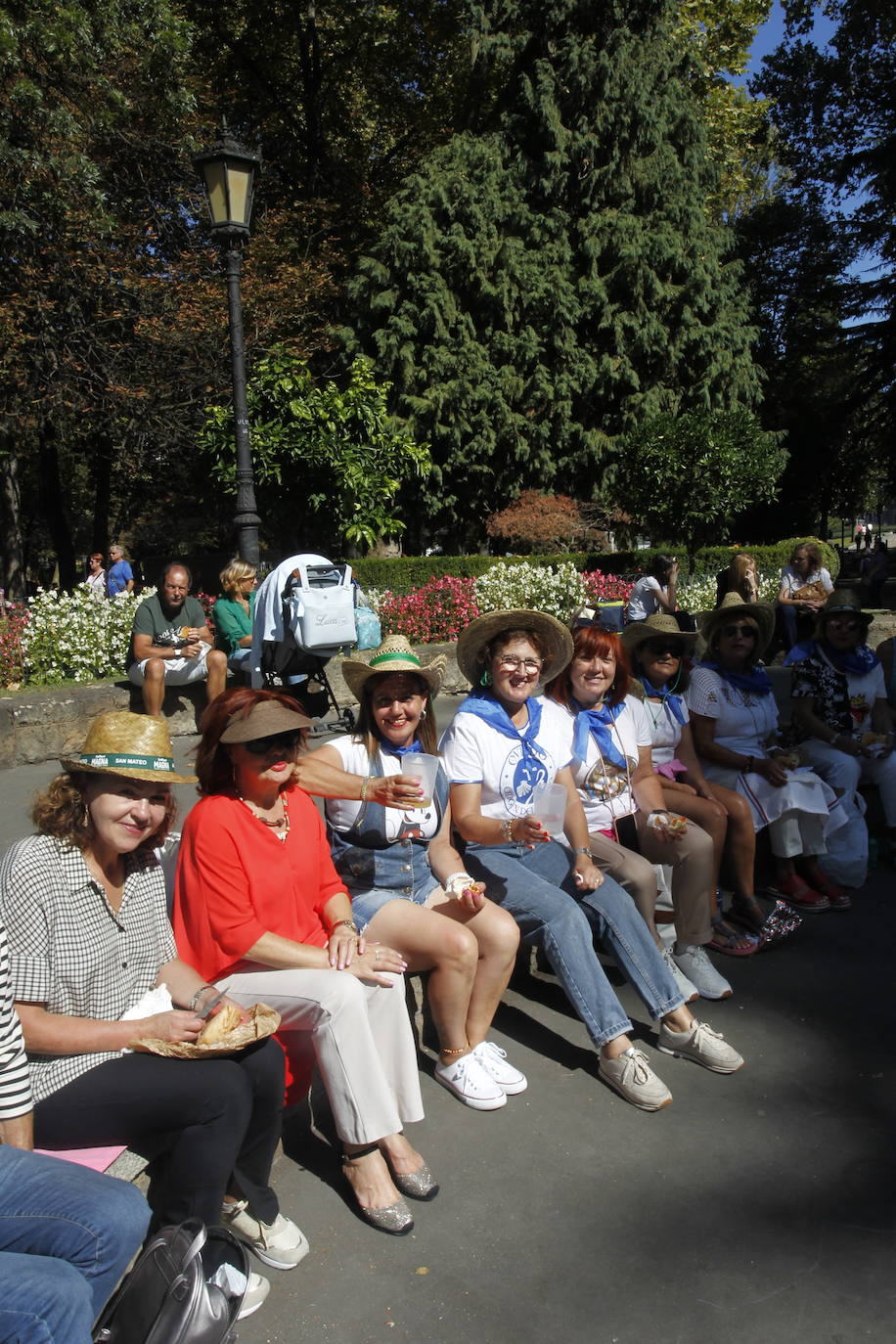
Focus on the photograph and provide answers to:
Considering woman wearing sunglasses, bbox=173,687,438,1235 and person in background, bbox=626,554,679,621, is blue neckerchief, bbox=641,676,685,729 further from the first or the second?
person in background, bbox=626,554,679,621

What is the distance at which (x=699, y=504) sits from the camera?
1565cm

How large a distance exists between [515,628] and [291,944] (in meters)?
1.61

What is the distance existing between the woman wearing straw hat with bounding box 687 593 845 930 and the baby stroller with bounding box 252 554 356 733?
2810 millimetres

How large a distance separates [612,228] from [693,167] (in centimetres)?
294

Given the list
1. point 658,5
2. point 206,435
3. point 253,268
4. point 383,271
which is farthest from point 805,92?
point 206,435

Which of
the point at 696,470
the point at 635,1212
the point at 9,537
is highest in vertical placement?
the point at 696,470

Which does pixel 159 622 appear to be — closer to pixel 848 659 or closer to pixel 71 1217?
pixel 848 659

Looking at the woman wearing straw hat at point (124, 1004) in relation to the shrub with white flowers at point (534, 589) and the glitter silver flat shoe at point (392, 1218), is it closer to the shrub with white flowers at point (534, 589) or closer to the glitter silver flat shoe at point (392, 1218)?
the glitter silver flat shoe at point (392, 1218)

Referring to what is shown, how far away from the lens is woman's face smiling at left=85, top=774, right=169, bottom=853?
2582 mm

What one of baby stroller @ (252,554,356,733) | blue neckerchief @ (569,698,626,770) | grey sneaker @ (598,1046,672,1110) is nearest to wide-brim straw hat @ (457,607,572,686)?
blue neckerchief @ (569,698,626,770)

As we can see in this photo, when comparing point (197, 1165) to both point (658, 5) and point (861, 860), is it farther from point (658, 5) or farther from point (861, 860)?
point (658, 5)

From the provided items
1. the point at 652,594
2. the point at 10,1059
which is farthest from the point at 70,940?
the point at 652,594

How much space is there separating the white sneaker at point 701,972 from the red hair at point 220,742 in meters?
2.09

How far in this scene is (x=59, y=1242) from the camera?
2.00 metres
